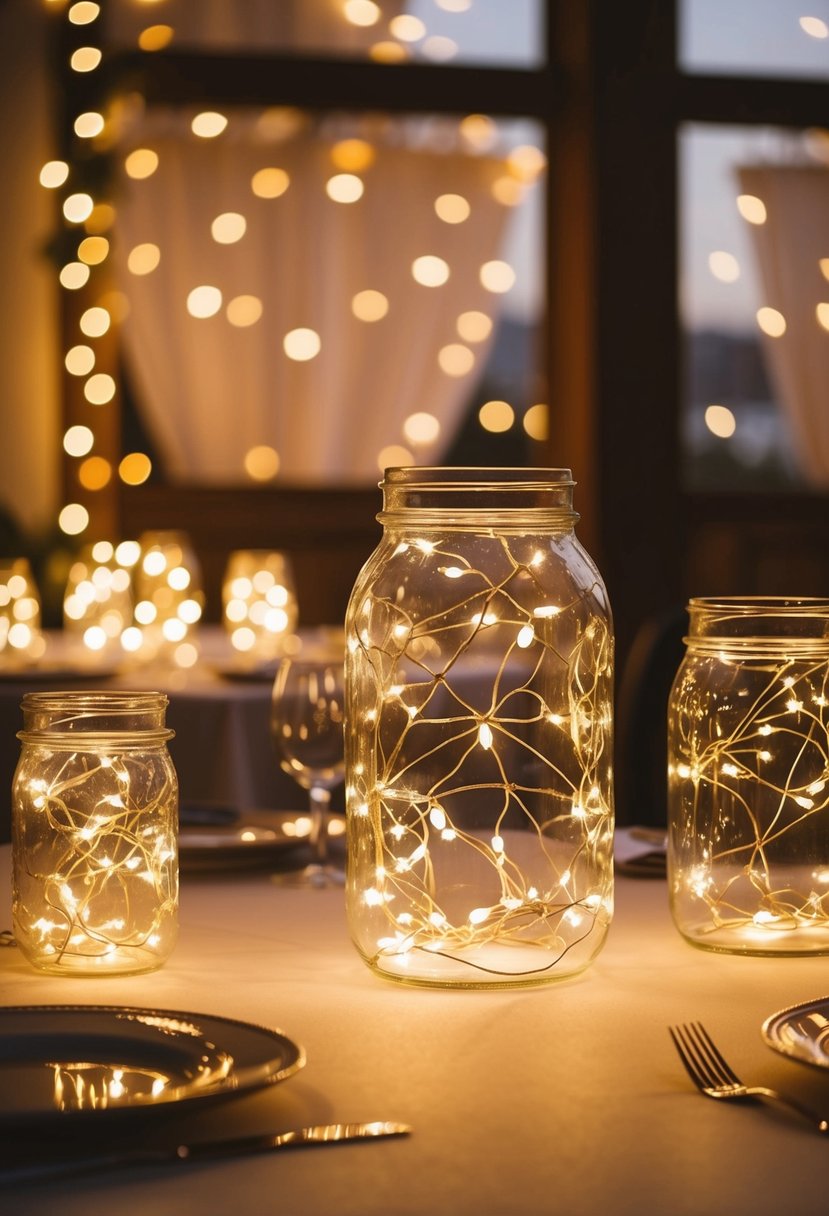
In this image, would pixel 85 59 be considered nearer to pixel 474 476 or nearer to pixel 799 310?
pixel 799 310

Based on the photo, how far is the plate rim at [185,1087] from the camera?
0.64 m

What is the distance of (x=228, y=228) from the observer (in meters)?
5.70

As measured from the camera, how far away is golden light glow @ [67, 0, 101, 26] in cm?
545

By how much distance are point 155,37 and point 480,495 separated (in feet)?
16.5

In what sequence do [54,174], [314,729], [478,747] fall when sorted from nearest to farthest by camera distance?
1. [478,747]
2. [314,729]
3. [54,174]

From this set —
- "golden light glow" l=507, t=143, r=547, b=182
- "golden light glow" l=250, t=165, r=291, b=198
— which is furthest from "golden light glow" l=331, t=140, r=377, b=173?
"golden light glow" l=507, t=143, r=547, b=182

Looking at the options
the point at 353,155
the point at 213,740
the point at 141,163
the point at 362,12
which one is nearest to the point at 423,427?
the point at 353,155

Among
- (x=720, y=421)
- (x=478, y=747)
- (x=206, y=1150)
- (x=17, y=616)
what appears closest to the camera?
(x=206, y=1150)

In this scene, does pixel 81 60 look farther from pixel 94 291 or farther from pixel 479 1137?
pixel 479 1137

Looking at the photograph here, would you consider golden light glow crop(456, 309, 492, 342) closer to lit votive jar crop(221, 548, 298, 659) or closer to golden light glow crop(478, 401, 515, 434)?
golden light glow crop(478, 401, 515, 434)

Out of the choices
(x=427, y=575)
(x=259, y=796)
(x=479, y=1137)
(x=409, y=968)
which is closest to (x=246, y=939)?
(x=409, y=968)

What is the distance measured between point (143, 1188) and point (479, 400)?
537cm

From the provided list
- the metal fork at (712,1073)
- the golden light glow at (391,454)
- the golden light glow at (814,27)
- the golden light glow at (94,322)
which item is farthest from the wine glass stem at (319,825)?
the golden light glow at (814,27)

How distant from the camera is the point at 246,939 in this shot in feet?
3.44
